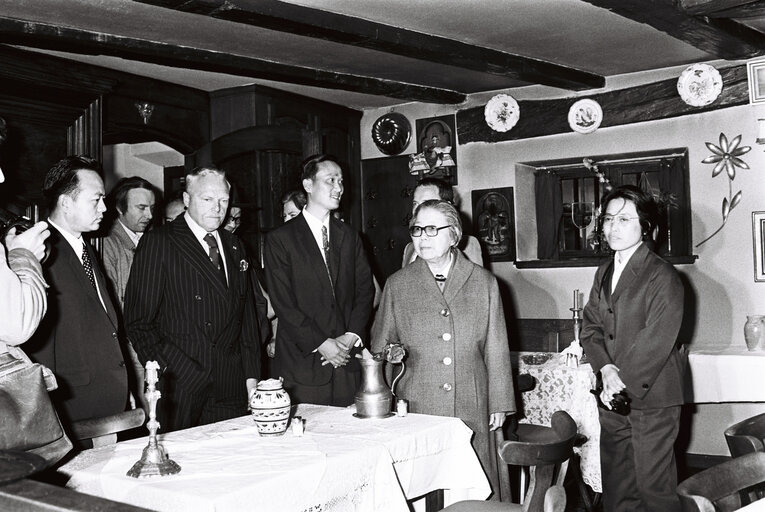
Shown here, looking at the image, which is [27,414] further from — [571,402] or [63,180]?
[571,402]

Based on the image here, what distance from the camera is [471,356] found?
10.9 feet

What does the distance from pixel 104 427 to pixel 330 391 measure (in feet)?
4.31

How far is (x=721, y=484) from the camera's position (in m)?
2.01

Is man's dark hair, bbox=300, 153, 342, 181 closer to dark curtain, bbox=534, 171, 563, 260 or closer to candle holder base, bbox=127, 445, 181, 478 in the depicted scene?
candle holder base, bbox=127, 445, 181, 478

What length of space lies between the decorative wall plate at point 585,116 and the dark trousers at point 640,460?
3020 mm

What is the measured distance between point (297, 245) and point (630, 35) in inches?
99.9

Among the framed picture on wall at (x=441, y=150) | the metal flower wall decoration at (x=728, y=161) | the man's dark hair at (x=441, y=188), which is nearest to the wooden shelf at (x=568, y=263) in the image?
the metal flower wall decoration at (x=728, y=161)

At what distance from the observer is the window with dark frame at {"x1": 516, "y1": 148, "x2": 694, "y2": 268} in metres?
5.84

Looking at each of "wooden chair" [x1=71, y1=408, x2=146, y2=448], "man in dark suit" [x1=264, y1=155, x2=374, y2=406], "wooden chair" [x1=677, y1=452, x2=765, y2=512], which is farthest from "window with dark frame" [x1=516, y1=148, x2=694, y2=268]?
Answer: "wooden chair" [x1=71, y1=408, x2=146, y2=448]

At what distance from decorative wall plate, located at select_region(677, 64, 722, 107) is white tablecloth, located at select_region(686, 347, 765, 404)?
1733 millimetres

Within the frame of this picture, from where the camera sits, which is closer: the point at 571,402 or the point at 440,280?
the point at 440,280

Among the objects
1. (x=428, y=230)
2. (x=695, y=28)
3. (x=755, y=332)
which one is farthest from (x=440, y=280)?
(x=755, y=332)

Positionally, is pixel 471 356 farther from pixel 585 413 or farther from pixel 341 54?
pixel 341 54

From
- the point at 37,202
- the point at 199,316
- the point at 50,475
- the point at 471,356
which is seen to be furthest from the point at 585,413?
the point at 37,202
